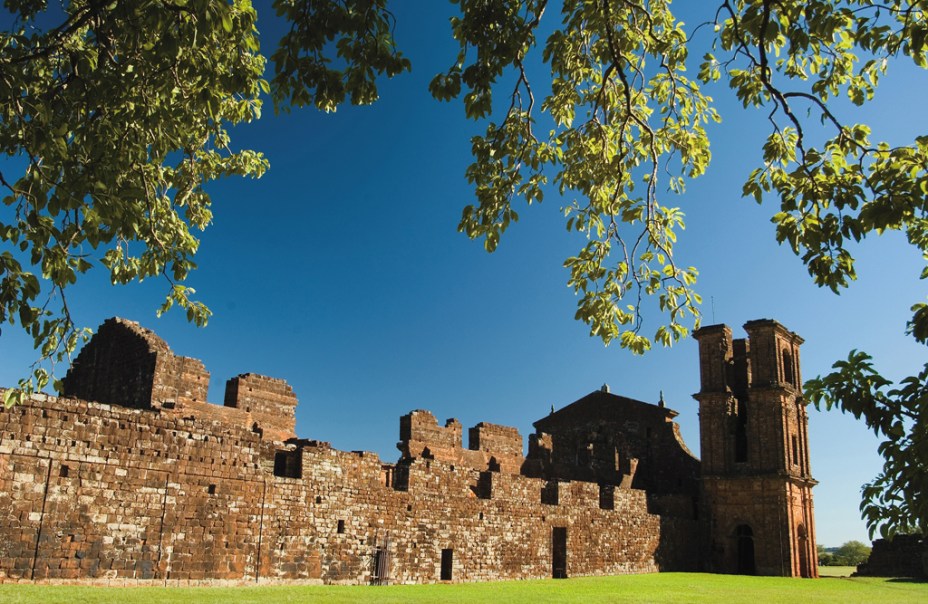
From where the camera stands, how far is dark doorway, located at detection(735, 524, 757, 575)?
34.7 metres

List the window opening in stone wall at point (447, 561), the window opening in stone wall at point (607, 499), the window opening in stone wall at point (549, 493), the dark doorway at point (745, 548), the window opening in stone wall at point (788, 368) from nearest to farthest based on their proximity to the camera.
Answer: the window opening in stone wall at point (447, 561) → the window opening in stone wall at point (549, 493) → the window opening in stone wall at point (607, 499) → the dark doorway at point (745, 548) → the window opening in stone wall at point (788, 368)

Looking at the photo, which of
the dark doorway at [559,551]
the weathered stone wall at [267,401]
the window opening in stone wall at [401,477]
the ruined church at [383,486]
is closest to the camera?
the ruined church at [383,486]

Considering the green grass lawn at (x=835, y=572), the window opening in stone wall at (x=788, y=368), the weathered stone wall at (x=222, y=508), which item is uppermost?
the window opening in stone wall at (x=788, y=368)

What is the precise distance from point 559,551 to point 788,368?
17.5 m

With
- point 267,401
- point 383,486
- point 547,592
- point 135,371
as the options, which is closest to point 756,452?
point 547,592

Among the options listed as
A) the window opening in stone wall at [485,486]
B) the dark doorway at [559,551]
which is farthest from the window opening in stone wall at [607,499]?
the window opening in stone wall at [485,486]

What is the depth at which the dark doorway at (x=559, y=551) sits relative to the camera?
26.2 m

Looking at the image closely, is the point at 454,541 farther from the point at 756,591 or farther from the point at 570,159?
the point at 570,159

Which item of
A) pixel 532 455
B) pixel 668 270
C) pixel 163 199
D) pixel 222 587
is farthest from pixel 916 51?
pixel 532 455

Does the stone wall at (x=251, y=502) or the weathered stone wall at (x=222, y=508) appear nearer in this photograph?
the weathered stone wall at (x=222, y=508)

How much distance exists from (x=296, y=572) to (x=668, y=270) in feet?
41.1

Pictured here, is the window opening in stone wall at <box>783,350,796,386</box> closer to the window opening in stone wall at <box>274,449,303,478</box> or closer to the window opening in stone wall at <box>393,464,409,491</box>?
the window opening in stone wall at <box>393,464,409,491</box>

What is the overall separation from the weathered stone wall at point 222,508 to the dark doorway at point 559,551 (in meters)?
0.83

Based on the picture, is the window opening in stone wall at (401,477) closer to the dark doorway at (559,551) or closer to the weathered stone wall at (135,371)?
the dark doorway at (559,551)
